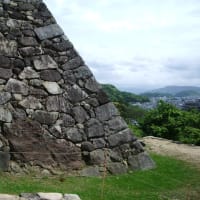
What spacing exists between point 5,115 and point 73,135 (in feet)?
4.99

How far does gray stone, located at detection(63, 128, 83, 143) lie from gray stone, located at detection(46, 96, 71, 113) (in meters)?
0.43

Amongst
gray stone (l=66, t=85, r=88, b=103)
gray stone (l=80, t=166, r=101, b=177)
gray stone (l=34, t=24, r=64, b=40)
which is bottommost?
gray stone (l=80, t=166, r=101, b=177)

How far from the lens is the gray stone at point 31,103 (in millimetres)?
9609

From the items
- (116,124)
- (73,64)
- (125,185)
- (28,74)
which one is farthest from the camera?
(116,124)

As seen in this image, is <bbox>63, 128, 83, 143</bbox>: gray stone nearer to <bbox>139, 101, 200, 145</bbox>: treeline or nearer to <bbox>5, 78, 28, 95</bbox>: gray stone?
<bbox>5, 78, 28, 95</bbox>: gray stone

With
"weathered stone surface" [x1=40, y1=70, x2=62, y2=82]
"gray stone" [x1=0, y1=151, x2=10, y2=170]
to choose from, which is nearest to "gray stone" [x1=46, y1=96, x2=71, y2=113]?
"weathered stone surface" [x1=40, y1=70, x2=62, y2=82]

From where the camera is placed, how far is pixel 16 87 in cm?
962

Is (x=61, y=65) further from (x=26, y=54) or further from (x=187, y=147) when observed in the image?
(x=187, y=147)

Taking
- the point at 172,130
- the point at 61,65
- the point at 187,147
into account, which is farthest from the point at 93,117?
the point at 172,130

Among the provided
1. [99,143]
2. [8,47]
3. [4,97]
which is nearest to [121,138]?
[99,143]

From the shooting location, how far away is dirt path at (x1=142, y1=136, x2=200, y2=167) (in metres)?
Answer: 12.7

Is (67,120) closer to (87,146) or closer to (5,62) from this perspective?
(87,146)

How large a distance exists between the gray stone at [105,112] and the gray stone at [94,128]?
14 centimetres

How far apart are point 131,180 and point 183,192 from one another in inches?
44.4
